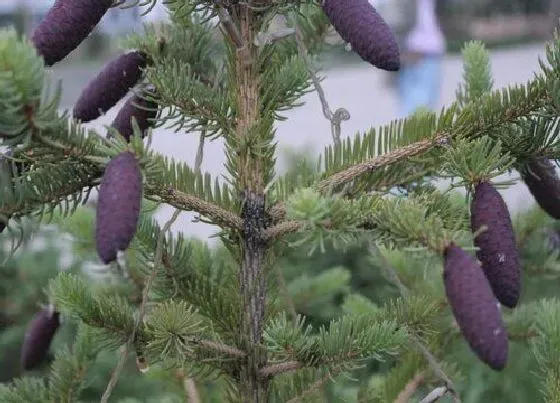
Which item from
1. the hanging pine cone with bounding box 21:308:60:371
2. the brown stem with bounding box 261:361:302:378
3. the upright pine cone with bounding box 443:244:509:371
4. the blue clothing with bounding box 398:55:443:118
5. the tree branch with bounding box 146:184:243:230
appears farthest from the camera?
the blue clothing with bounding box 398:55:443:118

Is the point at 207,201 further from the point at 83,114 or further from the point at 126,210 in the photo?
the point at 126,210

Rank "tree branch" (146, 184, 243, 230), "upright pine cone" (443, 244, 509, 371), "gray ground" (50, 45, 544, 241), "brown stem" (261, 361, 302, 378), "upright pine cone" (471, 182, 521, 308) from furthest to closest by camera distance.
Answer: "gray ground" (50, 45, 544, 241) < "brown stem" (261, 361, 302, 378) < "tree branch" (146, 184, 243, 230) < "upright pine cone" (471, 182, 521, 308) < "upright pine cone" (443, 244, 509, 371)

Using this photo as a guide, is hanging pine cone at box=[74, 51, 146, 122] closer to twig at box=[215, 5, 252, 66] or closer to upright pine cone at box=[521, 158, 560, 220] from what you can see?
twig at box=[215, 5, 252, 66]

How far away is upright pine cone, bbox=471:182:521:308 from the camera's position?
676 mm

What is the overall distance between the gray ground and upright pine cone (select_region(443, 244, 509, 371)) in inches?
179

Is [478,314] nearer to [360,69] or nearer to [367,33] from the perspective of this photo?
[367,33]

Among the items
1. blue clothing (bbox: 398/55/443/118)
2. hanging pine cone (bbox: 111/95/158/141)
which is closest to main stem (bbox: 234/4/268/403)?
hanging pine cone (bbox: 111/95/158/141)

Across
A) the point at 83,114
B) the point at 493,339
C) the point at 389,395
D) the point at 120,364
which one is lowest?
the point at 389,395

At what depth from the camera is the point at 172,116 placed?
35.8 inches

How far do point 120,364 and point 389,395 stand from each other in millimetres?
446

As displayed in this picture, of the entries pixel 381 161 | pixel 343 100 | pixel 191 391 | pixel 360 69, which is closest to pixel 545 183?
pixel 381 161

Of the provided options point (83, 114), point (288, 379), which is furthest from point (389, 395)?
point (83, 114)

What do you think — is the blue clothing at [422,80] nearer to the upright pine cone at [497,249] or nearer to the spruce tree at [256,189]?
the spruce tree at [256,189]

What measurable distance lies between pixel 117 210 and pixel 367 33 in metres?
0.23
